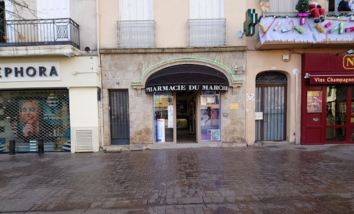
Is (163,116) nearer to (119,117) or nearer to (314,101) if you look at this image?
(119,117)

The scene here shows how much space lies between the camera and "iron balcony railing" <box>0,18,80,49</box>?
7918 millimetres

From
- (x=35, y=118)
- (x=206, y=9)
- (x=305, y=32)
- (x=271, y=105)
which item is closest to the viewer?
(x=305, y=32)

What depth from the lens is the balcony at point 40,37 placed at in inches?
296

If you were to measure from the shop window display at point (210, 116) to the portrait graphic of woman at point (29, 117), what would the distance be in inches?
286

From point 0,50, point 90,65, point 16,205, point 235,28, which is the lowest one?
point 16,205

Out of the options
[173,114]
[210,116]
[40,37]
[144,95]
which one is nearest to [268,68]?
[210,116]

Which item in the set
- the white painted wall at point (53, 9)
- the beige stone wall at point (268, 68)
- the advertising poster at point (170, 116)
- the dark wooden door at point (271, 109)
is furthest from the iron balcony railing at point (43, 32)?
the dark wooden door at point (271, 109)

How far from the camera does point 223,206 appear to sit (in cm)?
388

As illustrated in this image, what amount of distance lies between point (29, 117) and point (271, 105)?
10748mm

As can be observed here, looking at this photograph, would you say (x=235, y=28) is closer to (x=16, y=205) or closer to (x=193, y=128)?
(x=193, y=128)

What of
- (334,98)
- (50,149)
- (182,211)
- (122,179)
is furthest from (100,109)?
(334,98)

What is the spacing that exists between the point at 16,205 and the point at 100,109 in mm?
4704

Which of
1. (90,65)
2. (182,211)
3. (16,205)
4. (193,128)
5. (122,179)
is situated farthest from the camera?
(193,128)

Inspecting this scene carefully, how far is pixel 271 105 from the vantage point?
8.93m
